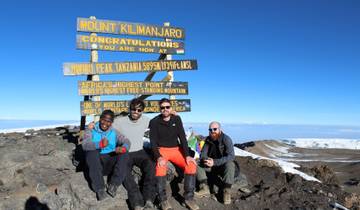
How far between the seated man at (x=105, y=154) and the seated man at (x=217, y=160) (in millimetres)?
1873

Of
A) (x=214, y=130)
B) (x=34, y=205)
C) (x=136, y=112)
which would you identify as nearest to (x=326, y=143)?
(x=214, y=130)

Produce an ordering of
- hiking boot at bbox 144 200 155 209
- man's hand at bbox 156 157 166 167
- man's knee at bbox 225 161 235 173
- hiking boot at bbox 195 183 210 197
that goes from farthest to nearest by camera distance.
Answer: hiking boot at bbox 195 183 210 197 < man's knee at bbox 225 161 235 173 < man's hand at bbox 156 157 166 167 < hiking boot at bbox 144 200 155 209

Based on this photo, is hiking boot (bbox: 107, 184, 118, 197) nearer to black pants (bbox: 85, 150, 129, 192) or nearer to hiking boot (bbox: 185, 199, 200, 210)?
black pants (bbox: 85, 150, 129, 192)

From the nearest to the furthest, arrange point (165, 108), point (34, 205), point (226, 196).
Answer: point (34, 205) → point (165, 108) → point (226, 196)

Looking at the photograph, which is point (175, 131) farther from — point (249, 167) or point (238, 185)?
point (249, 167)

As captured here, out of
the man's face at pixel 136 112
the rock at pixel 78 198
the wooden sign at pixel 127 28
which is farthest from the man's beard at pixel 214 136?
the wooden sign at pixel 127 28

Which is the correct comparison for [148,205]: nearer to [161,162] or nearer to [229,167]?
[161,162]

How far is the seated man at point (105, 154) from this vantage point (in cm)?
714

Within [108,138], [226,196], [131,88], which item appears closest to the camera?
[108,138]

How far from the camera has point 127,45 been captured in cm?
1133

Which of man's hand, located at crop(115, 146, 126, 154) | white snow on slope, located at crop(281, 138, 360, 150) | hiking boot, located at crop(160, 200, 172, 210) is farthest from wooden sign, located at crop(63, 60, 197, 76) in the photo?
white snow on slope, located at crop(281, 138, 360, 150)

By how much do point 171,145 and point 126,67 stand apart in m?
4.00

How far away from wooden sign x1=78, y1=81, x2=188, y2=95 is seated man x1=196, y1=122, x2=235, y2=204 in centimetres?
372

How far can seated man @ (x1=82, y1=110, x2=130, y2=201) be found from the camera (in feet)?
23.4
